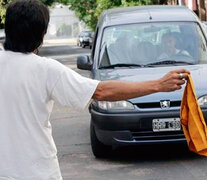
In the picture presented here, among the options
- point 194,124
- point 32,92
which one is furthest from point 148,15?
point 32,92

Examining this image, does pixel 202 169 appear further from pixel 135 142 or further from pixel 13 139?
pixel 13 139

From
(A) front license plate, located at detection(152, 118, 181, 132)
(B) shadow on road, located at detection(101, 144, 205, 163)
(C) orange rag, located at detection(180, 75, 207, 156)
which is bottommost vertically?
(B) shadow on road, located at detection(101, 144, 205, 163)

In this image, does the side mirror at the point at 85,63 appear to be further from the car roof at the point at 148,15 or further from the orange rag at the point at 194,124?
the orange rag at the point at 194,124

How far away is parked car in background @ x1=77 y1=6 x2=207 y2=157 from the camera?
8.09 m

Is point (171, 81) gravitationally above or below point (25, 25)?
below

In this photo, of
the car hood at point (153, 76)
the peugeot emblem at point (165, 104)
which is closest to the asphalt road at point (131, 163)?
the peugeot emblem at point (165, 104)

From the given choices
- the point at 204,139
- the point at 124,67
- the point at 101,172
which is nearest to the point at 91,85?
the point at 204,139

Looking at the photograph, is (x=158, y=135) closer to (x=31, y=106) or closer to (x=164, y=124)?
(x=164, y=124)

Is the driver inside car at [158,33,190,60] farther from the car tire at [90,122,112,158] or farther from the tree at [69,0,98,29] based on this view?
the tree at [69,0,98,29]

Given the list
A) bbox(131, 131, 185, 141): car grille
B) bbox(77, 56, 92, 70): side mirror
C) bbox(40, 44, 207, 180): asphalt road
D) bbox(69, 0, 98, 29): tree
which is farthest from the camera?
bbox(69, 0, 98, 29): tree

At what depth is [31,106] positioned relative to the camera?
3.49 metres

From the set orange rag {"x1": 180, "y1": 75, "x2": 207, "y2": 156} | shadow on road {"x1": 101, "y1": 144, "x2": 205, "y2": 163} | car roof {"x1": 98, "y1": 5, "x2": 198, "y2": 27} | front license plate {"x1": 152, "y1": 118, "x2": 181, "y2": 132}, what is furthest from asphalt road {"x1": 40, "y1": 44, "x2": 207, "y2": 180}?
orange rag {"x1": 180, "y1": 75, "x2": 207, "y2": 156}

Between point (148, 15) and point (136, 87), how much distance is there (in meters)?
6.55

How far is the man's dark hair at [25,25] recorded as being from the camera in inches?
138
